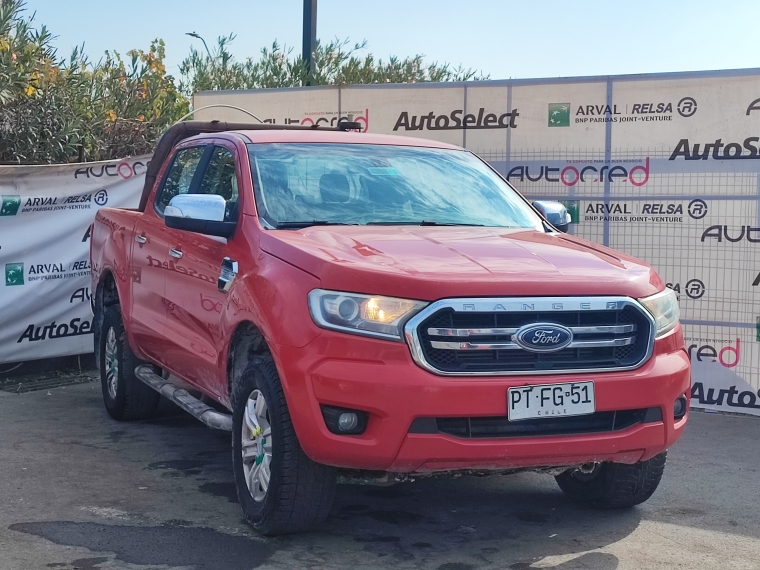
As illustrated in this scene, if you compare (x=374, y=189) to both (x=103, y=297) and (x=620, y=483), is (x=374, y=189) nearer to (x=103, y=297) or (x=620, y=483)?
(x=620, y=483)

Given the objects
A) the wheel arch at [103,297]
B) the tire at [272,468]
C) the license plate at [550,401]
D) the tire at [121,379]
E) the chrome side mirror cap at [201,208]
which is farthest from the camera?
the wheel arch at [103,297]

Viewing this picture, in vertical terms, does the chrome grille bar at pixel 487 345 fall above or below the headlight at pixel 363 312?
below

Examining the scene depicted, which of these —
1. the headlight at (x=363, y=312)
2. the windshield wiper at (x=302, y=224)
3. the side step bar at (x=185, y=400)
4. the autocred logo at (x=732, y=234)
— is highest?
the windshield wiper at (x=302, y=224)

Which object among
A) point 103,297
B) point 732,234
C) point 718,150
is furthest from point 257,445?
point 718,150

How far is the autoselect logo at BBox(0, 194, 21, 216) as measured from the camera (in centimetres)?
870

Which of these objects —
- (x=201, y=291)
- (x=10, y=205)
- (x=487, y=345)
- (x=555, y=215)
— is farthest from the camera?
(x=10, y=205)

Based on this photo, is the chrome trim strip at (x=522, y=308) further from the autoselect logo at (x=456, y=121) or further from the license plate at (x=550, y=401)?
the autoselect logo at (x=456, y=121)

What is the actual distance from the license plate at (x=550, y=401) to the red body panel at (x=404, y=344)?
4cm

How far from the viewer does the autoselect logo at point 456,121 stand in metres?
8.88

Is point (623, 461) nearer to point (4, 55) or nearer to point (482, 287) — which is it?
point (482, 287)

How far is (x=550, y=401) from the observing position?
13.6 ft

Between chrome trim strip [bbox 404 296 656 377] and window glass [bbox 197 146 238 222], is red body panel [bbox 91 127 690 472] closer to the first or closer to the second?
chrome trim strip [bbox 404 296 656 377]

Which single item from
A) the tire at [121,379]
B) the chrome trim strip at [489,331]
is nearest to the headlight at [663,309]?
the chrome trim strip at [489,331]

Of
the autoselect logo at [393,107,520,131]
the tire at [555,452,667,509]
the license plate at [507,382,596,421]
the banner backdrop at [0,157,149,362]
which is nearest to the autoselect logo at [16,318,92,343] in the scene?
the banner backdrop at [0,157,149,362]
